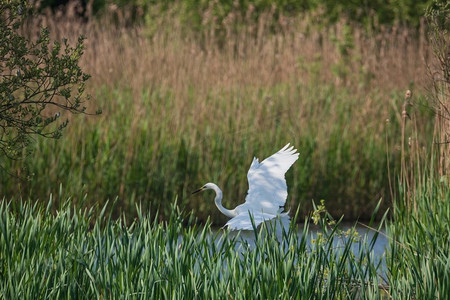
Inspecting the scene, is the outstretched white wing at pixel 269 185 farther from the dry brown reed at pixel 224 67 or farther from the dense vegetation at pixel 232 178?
the dry brown reed at pixel 224 67

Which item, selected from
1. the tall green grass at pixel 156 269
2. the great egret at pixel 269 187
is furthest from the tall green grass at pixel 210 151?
the great egret at pixel 269 187

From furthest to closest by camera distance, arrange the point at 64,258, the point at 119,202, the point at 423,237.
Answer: the point at 119,202
the point at 423,237
the point at 64,258

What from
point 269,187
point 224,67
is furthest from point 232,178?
point 269,187

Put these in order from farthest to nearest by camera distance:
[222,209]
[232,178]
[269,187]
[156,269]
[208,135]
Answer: [208,135], [232,178], [222,209], [269,187], [156,269]

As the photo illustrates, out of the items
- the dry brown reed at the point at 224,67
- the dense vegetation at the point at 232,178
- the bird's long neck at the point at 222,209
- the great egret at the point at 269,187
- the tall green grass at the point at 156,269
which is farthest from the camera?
the dry brown reed at the point at 224,67

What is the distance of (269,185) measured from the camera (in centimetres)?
382

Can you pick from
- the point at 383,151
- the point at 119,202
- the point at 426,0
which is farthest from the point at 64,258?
the point at 426,0

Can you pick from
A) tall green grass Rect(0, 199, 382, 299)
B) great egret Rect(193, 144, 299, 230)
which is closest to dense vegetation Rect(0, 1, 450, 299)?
tall green grass Rect(0, 199, 382, 299)

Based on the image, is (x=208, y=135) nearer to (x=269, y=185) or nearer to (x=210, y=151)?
(x=210, y=151)

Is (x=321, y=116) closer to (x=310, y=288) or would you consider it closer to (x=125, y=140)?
(x=125, y=140)

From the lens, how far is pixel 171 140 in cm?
665

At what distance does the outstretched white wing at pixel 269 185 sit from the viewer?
149 inches

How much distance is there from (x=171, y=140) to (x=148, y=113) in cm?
66

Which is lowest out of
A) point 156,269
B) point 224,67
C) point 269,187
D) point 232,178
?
point 156,269
